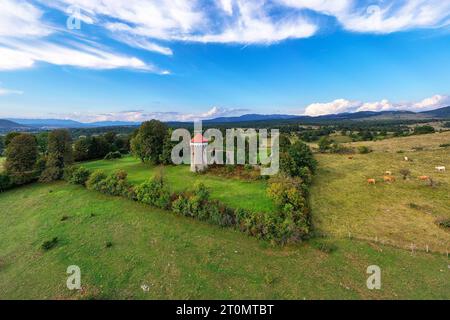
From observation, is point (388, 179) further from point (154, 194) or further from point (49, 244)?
point (49, 244)

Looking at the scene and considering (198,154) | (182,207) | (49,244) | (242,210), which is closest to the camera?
(49,244)

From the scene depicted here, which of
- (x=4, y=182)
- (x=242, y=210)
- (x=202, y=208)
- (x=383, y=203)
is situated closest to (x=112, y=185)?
(x=202, y=208)

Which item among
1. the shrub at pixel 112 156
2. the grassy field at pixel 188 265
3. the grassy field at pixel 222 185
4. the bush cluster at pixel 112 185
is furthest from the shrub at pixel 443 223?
the shrub at pixel 112 156

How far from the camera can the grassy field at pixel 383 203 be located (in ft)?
70.4

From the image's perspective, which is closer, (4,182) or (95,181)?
(95,181)

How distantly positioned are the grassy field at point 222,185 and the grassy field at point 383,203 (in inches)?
237

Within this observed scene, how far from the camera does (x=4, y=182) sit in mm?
38312

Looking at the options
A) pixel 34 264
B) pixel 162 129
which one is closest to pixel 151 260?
pixel 34 264

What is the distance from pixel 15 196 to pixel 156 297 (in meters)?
33.5

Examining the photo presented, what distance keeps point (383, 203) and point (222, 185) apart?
1904 cm

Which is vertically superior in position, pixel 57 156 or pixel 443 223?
pixel 57 156

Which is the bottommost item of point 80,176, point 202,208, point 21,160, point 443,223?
point 443,223

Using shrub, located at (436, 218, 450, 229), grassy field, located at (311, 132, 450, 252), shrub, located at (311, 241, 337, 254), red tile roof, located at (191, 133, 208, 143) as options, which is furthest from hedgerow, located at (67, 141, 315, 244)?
shrub, located at (436, 218, 450, 229)

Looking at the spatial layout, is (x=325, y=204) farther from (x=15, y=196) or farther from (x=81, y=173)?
(x=15, y=196)
